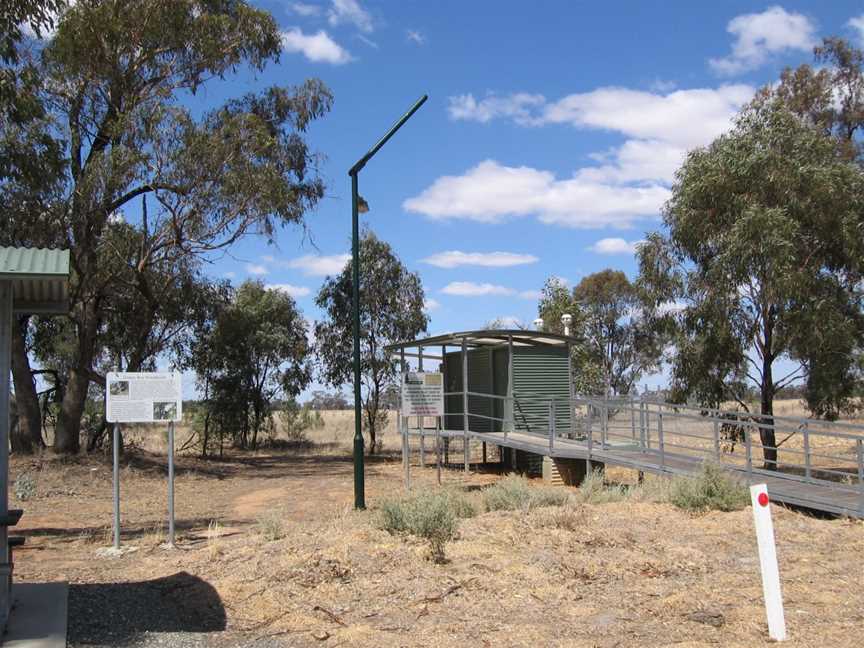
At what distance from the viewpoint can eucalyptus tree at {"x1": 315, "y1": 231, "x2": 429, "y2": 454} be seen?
28.8 meters

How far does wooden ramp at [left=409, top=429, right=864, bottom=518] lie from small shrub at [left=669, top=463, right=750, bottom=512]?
0.71 m

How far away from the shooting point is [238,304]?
30.9 meters

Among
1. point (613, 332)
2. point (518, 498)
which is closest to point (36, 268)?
point (518, 498)

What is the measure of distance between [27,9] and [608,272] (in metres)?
36.1

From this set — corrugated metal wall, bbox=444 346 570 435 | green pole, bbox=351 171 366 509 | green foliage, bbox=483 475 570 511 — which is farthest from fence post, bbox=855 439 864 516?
corrugated metal wall, bbox=444 346 570 435

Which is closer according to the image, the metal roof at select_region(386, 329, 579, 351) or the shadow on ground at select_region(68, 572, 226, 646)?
the shadow on ground at select_region(68, 572, 226, 646)

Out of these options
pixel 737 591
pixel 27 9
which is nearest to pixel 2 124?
pixel 27 9

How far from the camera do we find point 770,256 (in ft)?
61.4

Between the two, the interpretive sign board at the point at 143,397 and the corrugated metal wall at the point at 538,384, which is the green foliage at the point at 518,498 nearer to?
the interpretive sign board at the point at 143,397

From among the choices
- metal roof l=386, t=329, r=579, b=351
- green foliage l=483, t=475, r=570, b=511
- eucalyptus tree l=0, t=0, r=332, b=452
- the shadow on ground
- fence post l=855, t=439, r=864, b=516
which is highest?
eucalyptus tree l=0, t=0, r=332, b=452

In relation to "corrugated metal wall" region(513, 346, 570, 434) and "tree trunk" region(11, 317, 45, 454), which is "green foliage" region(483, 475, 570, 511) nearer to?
"corrugated metal wall" region(513, 346, 570, 434)

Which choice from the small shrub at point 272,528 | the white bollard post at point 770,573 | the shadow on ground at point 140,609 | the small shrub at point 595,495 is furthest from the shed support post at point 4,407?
the small shrub at point 595,495

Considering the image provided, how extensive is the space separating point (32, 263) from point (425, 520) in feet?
14.9

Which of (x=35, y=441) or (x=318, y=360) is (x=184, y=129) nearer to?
(x=35, y=441)
